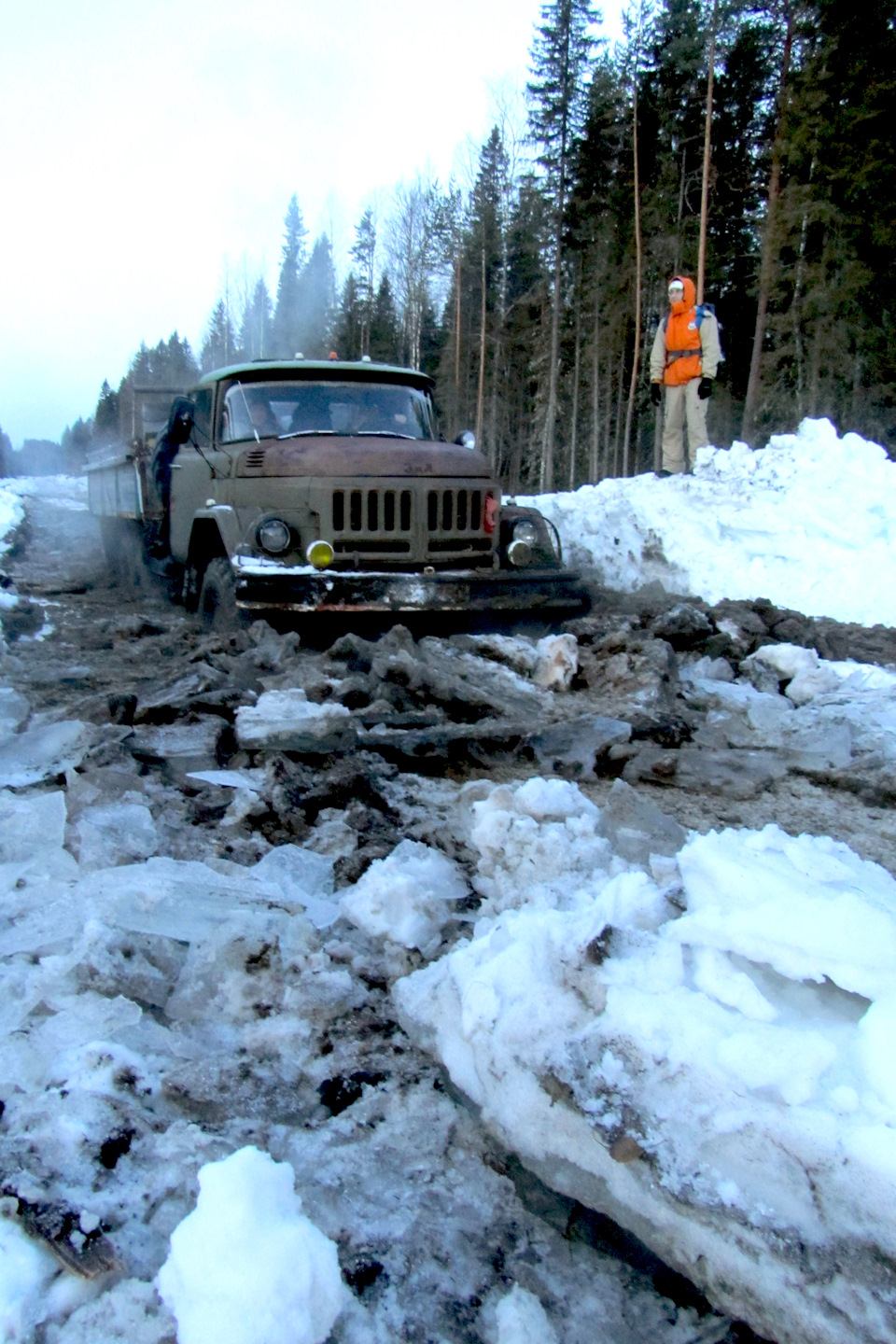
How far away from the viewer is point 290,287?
66.7 metres

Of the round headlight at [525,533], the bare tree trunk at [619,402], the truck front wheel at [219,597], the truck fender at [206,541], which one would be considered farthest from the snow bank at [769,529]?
the bare tree trunk at [619,402]

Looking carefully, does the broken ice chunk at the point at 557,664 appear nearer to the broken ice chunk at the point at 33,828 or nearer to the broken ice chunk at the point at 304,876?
the broken ice chunk at the point at 304,876

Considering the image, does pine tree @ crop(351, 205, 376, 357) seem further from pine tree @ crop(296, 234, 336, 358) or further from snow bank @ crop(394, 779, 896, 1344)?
snow bank @ crop(394, 779, 896, 1344)

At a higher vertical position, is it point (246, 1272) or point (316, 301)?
point (316, 301)

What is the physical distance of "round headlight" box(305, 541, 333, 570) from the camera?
5.80 meters

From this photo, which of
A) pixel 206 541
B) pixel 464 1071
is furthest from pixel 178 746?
pixel 206 541

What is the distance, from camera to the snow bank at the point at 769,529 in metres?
7.41

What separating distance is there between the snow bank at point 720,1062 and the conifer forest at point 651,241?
12737 mm

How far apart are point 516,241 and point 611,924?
4092 cm

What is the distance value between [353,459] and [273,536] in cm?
74

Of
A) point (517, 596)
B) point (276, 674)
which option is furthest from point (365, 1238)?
point (517, 596)

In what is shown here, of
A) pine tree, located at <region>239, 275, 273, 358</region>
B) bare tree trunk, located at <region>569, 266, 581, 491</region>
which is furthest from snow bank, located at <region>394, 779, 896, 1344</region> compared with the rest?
pine tree, located at <region>239, 275, 273, 358</region>

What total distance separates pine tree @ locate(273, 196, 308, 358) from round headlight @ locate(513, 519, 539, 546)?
5645cm

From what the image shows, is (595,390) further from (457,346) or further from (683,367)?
(683,367)
